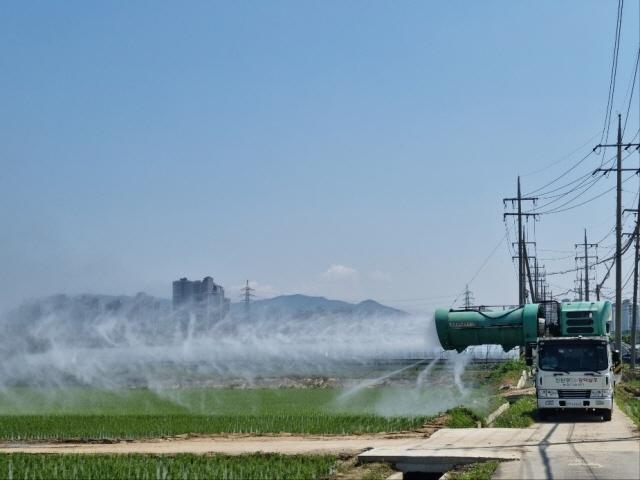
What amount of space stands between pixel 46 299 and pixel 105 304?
743 centimetres

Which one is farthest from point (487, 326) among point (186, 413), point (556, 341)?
point (186, 413)

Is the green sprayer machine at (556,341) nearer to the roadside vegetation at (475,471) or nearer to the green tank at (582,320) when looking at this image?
the green tank at (582,320)

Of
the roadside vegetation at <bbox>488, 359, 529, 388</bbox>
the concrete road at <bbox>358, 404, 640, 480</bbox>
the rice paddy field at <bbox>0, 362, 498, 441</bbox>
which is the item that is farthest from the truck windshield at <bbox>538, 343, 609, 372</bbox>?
the roadside vegetation at <bbox>488, 359, 529, 388</bbox>

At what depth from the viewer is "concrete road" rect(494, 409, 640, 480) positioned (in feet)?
61.5

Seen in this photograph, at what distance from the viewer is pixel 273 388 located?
73500mm

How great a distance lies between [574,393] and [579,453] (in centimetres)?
1031

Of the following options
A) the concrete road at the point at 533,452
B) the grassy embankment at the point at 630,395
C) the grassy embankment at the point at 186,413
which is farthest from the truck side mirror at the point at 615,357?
the grassy embankment at the point at 186,413

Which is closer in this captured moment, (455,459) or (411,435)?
(455,459)

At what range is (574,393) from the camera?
32.2 metres

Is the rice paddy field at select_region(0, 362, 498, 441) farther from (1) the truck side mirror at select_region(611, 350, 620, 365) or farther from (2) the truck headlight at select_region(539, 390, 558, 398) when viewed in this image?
(1) the truck side mirror at select_region(611, 350, 620, 365)

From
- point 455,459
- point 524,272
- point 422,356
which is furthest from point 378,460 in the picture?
point 422,356

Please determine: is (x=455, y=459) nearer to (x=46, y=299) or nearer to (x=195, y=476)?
(x=195, y=476)

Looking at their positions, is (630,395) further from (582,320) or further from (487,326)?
(582,320)

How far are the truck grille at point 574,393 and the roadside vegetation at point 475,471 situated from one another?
12.2 meters
